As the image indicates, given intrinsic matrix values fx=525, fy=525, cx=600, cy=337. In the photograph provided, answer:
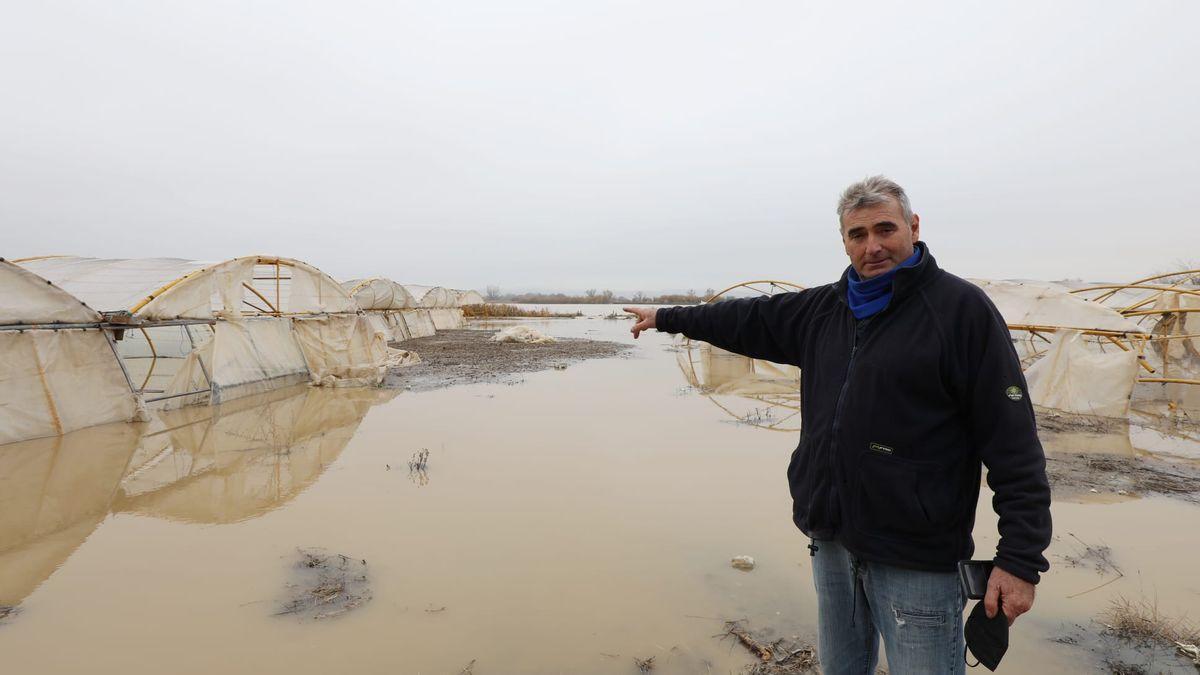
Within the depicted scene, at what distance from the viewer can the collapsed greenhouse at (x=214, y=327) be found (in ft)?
29.6

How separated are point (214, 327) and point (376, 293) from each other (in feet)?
41.0

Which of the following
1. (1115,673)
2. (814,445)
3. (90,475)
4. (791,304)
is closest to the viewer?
(814,445)

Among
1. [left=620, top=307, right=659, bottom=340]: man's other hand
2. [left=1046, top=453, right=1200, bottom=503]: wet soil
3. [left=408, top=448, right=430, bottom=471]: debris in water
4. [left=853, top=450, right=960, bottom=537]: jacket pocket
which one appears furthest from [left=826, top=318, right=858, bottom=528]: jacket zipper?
[left=1046, top=453, right=1200, bottom=503]: wet soil

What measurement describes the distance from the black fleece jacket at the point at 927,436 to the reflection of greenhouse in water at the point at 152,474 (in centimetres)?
531

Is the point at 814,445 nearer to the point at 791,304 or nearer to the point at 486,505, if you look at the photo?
the point at 791,304

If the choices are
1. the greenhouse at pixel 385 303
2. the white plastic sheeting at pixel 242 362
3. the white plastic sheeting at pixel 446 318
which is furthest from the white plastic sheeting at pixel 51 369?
the white plastic sheeting at pixel 446 318

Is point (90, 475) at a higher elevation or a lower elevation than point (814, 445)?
lower

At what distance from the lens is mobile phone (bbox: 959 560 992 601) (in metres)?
1.69

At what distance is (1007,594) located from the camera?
1.66 metres

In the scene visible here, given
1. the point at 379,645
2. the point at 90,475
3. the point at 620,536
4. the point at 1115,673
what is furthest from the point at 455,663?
the point at 90,475

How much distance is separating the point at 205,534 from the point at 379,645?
261cm

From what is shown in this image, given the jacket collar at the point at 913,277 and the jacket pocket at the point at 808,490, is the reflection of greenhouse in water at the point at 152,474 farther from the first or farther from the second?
the jacket collar at the point at 913,277

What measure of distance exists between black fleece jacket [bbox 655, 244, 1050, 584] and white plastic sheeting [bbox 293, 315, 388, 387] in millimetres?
11698

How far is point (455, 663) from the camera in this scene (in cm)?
298
